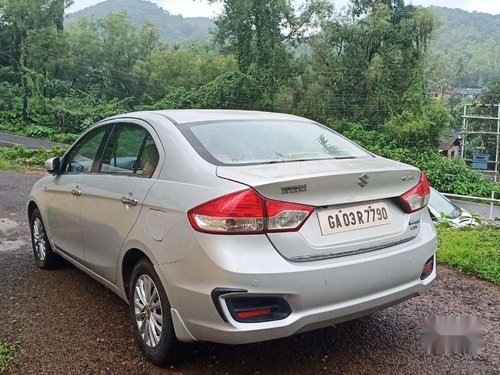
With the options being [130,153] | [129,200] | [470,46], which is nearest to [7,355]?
[129,200]

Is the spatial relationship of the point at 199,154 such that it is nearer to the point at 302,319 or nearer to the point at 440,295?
the point at 302,319

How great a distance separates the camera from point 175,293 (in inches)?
106

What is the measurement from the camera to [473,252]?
5070 mm

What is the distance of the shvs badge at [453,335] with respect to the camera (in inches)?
121

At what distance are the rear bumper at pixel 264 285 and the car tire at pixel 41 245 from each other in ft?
8.22

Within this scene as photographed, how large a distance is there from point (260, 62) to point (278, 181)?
4309 cm

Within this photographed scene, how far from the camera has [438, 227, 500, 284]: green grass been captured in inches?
182

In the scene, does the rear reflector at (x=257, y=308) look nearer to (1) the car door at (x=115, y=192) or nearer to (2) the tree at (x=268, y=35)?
(1) the car door at (x=115, y=192)

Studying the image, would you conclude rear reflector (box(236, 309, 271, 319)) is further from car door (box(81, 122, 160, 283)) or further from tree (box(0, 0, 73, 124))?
tree (box(0, 0, 73, 124))

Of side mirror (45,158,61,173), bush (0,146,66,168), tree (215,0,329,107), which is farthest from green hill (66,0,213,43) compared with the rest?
side mirror (45,158,61,173)

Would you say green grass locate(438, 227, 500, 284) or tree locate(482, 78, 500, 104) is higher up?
green grass locate(438, 227, 500, 284)

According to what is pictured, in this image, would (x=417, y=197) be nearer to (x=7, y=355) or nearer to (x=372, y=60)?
(x=7, y=355)

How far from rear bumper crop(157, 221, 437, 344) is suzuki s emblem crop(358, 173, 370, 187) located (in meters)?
0.39

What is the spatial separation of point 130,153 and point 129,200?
47cm
